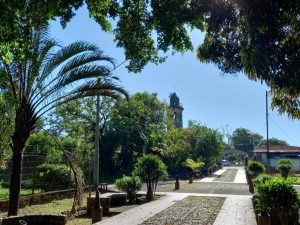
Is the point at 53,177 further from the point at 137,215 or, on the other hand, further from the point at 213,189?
the point at 213,189

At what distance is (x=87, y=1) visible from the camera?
8875 mm

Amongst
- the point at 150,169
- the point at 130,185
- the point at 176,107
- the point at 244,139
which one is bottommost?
the point at 130,185

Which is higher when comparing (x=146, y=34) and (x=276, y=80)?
(x=146, y=34)

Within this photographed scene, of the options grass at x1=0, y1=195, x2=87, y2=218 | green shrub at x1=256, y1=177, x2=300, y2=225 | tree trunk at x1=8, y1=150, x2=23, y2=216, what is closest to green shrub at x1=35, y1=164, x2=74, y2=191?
grass at x1=0, y1=195, x2=87, y2=218

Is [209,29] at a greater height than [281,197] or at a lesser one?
greater

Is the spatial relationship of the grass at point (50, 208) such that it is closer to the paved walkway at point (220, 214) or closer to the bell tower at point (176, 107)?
the paved walkway at point (220, 214)

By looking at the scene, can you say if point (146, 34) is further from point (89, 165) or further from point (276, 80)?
point (89, 165)

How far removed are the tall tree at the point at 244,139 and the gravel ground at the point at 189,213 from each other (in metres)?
119

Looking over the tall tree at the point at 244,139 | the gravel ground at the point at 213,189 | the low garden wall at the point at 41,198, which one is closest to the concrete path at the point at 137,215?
the low garden wall at the point at 41,198

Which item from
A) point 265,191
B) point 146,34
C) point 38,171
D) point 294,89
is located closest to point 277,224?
point 265,191

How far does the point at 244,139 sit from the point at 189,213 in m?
128

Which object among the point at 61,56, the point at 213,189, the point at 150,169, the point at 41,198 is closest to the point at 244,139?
the point at 213,189

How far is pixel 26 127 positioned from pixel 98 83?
2.49 metres

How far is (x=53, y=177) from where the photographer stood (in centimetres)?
2045
